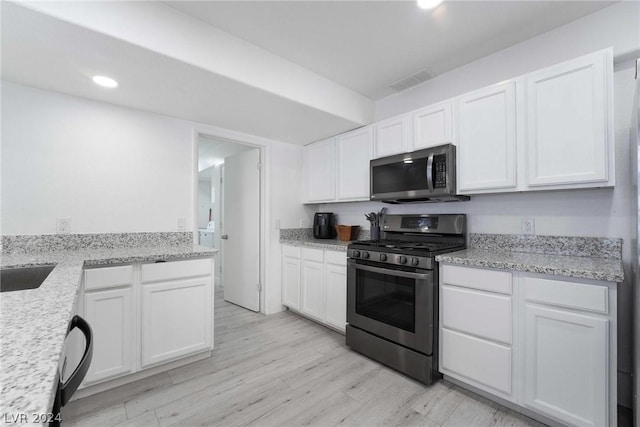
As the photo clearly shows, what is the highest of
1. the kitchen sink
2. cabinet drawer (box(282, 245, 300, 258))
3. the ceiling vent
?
the ceiling vent

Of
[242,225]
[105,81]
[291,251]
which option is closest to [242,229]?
[242,225]

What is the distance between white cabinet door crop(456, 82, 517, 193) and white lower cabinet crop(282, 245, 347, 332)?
130cm

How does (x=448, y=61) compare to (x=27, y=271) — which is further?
(x=448, y=61)

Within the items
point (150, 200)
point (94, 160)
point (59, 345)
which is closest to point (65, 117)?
point (94, 160)

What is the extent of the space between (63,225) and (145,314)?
3.28 feet

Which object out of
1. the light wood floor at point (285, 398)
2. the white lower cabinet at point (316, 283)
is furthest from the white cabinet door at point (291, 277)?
the light wood floor at point (285, 398)

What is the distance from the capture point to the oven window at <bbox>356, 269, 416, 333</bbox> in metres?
2.09

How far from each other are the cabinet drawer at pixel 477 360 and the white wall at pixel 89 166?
2.50 m

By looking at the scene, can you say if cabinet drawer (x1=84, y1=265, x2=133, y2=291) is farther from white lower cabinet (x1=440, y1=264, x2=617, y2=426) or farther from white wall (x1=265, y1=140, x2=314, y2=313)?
Result: white lower cabinet (x1=440, y1=264, x2=617, y2=426)

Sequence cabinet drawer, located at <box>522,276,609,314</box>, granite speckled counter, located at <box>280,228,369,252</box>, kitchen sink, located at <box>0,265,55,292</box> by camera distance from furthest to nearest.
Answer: granite speckled counter, located at <box>280,228,369,252</box> → kitchen sink, located at <box>0,265,55,292</box> → cabinet drawer, located at <box>522,276,609,314</box>

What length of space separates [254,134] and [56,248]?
210 centimetres

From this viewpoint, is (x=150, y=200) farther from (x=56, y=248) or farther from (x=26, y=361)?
(x=26, y=361)

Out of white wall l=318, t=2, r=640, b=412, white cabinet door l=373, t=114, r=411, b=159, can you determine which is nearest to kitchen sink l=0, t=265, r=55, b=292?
white cabinet door l=373, t=114, r=411, b=159

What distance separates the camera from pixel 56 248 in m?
2.16
